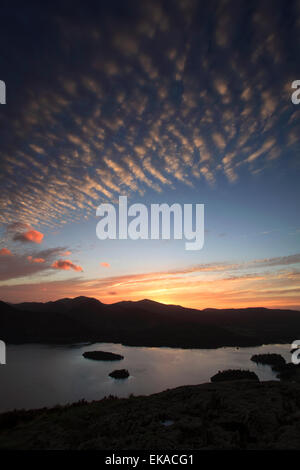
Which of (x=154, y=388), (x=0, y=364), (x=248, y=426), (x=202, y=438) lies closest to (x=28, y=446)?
(x=202, y=438)

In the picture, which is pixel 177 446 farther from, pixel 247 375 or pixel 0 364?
pixel 0 364

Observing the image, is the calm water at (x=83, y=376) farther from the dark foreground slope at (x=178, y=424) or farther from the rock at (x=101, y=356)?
the dark foreground slope at (x=178, y=424)

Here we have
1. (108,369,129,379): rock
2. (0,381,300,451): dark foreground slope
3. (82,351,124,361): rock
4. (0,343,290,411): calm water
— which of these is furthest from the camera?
(82,351,124,361): rock

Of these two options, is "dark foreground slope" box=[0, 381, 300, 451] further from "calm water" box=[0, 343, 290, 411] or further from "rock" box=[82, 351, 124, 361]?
"rock" box=[82, 351, 124, 361]

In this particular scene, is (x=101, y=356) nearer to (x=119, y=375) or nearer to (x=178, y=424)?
(x=119, y=375)

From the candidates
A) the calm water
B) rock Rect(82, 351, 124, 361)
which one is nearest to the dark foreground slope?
the calm water

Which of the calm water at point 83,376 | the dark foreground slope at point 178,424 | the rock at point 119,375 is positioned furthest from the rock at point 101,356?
the dark foreground slope at point 178,424

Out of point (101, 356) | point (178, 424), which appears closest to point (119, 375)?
point (101, 356)
